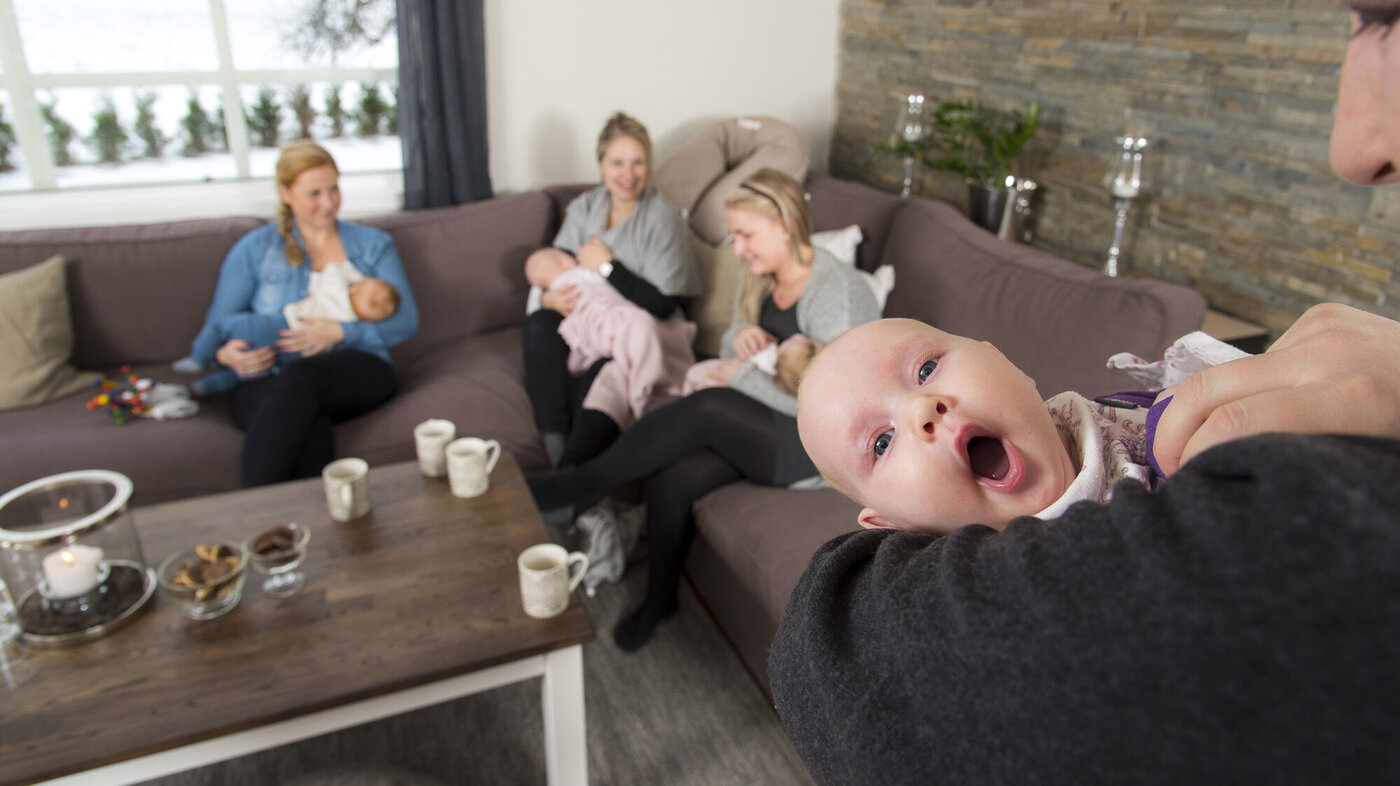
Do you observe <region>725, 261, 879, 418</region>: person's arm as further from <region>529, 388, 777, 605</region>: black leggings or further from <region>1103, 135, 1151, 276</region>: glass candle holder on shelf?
<region>1103, 135, 1151, 276</region>: glass candle holder on shelf

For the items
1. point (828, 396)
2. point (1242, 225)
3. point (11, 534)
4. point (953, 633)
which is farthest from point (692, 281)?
point (953, 633)

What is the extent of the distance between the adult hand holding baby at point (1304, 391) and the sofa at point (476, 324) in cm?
76

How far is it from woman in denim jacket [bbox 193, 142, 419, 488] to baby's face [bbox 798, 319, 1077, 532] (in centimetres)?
197

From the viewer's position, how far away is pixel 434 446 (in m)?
1.85

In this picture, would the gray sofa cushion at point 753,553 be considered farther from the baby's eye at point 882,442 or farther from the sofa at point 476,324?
the baby's eye at point 882,442

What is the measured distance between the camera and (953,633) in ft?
1.03

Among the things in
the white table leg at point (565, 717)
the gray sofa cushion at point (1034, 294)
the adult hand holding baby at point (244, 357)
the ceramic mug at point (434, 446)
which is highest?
the gray sofa cushion at point (1034, 294)

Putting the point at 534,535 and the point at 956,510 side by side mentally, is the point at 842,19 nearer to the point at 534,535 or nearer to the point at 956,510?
the point at 534,535

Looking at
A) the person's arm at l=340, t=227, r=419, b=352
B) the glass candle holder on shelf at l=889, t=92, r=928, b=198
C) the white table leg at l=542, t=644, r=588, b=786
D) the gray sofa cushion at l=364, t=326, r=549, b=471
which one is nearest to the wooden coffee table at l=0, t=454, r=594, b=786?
the white table leg at l=542, t=644, r=588, b=786

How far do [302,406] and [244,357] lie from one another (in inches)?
11.6

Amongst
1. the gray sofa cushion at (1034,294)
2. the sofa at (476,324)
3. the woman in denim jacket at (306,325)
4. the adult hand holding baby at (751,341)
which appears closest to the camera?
the gray sofa cushion at (1034,294)

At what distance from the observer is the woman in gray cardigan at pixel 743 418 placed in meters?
1.94

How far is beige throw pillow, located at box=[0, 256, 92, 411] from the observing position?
226 cm

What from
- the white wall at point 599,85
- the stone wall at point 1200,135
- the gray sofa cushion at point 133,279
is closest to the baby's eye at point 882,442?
the stone wall at point 1200,135
